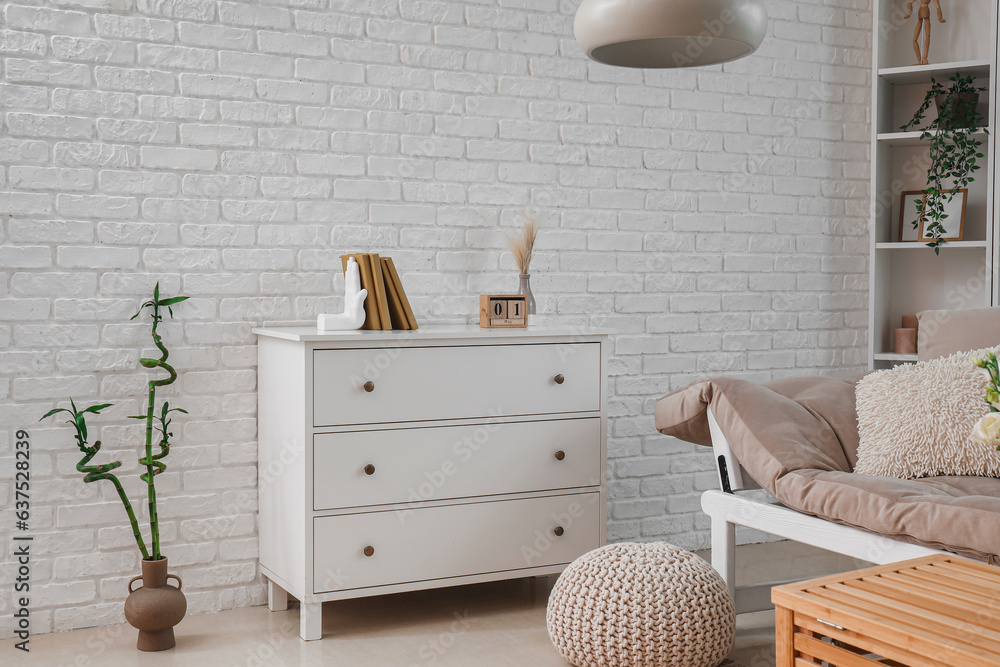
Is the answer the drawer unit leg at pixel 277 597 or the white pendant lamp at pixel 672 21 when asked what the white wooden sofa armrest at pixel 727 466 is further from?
the drawer unit leg at pixel 277 597

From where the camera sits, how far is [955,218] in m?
3.74

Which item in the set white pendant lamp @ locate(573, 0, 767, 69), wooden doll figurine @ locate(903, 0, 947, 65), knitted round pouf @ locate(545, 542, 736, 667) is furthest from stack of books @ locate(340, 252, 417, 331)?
wooden doll figurine @ locate(903, 0, 947, 65)

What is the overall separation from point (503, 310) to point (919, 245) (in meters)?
→ 1.79

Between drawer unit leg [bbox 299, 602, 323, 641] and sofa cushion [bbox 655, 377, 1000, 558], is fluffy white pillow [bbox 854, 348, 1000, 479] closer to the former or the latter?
sofa cushion [bbox 655, 377, 1000, 558]

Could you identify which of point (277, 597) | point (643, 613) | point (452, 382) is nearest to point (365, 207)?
point (452, 382)

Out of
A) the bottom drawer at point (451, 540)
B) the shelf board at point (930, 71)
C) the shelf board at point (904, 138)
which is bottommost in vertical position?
the bottom drawer at point (451, 540)

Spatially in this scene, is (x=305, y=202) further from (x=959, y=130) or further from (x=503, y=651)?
(x=959, y=130)

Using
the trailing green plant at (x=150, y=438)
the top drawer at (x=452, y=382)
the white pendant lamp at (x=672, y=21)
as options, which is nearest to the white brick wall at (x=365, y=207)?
the trailing green plant at (x=150, y=438)

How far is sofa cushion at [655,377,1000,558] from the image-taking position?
6.89 ft

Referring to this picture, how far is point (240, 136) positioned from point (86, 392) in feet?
2.93

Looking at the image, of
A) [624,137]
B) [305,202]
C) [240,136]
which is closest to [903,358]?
[624,137]

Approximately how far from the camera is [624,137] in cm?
351

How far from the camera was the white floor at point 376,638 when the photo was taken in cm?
251

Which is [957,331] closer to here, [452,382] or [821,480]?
[821,480]
